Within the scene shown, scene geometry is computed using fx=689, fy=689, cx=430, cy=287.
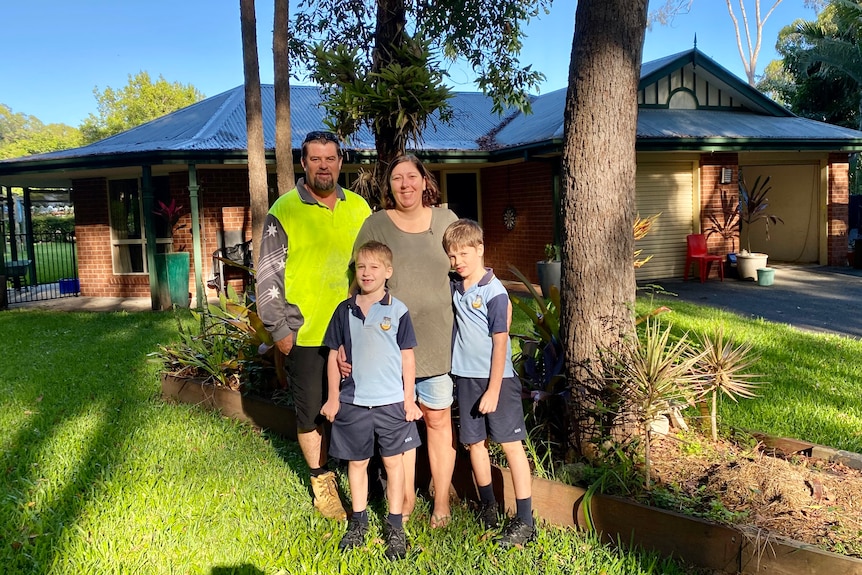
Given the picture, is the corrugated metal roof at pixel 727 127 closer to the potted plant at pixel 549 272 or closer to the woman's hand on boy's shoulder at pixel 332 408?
the potted plant at pixel 549 272

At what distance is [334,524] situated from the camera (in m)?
3.44

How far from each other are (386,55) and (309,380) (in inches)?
152

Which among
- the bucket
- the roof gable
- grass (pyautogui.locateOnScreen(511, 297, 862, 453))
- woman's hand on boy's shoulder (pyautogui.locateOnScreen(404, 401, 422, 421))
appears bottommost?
grass (pyautogui.locateOnScreen(511, 297, 862, 453))

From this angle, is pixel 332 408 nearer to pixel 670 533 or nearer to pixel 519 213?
pixel 670 533

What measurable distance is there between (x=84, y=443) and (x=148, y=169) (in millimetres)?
7977

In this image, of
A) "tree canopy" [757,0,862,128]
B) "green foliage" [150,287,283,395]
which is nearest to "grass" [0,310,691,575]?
"green foliage" [150,287,283,395]

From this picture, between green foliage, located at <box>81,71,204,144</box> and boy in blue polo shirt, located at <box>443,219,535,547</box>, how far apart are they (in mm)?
63735

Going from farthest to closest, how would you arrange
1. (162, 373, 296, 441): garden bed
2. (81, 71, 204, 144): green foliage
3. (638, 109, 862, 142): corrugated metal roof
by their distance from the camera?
(81, 71, 204, 144): green foliage, (638, 109, 862, 142): corrugated metal roof, (162, 373, 296, 441): garden bed

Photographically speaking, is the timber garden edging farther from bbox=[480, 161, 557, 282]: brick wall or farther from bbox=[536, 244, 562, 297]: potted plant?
bbox=[480, 161, 557, 282]: brick wall

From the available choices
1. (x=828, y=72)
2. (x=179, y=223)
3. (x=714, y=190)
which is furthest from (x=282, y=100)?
(x=828, y=72)

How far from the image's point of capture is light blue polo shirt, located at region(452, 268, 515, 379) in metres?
3.09

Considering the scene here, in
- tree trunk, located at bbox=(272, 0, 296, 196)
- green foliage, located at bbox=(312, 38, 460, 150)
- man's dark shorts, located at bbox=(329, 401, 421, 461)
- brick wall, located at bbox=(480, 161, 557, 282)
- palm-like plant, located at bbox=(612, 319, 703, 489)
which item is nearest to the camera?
man's dark shorts, located at bbox=(329, 401, 421, 461)

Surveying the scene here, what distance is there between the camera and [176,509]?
11.7 ft

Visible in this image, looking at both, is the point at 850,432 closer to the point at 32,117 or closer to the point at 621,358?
the point at 621,358
